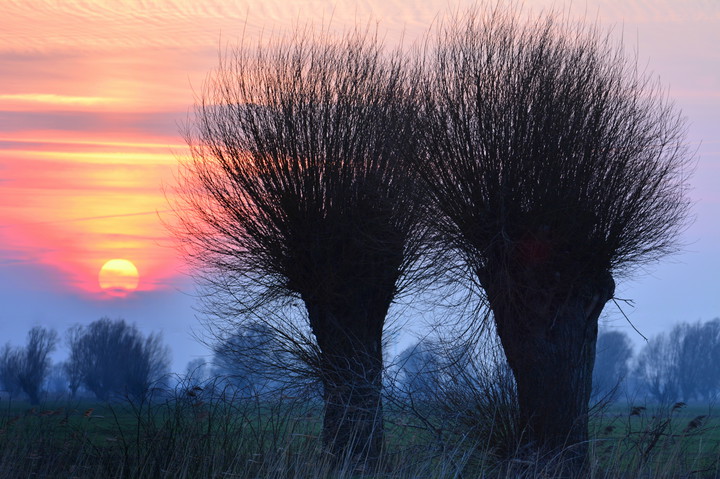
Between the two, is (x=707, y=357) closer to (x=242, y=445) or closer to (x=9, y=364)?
(x=9, y=364)

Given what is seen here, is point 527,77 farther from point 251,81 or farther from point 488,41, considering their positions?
point 251,81

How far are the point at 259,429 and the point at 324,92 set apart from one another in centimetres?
1142

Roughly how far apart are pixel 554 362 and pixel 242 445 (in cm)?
630

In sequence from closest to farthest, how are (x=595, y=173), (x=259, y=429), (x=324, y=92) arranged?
1. (x=259, y=429)
2. (x=595, y=173)
3. (x=324, y=92)

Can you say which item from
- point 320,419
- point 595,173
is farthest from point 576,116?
point 320,419

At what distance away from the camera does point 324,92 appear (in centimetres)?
2002

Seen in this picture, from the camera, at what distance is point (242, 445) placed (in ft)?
33.8

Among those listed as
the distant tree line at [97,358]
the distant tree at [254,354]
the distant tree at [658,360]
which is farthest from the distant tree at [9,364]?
the distant tree at [658,360]

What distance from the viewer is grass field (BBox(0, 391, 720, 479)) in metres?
10.0

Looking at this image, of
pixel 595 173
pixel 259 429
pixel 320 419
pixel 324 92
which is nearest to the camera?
pixel 259 429

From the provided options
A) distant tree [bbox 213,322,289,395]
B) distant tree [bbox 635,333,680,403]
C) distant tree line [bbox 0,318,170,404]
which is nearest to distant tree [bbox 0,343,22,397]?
distant tree line [bbox 0,318,170,404]

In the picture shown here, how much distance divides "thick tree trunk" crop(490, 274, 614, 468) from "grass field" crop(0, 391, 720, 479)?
3.21ft

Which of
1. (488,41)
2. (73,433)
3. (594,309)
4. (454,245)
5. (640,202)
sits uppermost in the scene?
(488,41)

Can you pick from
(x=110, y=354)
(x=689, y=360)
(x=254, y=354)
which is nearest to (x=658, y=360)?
(x=689, y=360)
